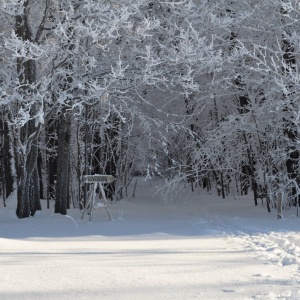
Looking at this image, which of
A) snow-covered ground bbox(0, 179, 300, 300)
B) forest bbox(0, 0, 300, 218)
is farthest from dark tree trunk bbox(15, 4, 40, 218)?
snow-covered ground bbox(0, 179, 300, 300)

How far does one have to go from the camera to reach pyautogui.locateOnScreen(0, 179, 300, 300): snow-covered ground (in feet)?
15.3

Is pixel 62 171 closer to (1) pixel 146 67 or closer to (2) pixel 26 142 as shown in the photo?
(2) pixel 26 142

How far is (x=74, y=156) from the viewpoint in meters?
22.1

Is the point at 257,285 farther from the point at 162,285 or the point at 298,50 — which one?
the point at 298,50

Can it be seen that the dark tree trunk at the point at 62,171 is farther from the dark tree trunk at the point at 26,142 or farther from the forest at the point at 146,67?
the dark tree trunk at the point at 26,142

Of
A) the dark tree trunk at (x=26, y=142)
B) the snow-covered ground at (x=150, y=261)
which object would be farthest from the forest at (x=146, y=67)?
the snow-covered ground at (x=150, y=261)

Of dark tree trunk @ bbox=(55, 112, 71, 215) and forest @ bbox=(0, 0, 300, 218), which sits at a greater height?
forest @ bbox=(0, 0, 300, 218)

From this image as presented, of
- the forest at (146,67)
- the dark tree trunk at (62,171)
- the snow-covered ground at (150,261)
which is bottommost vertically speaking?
the snow-covered ground at (150,261)

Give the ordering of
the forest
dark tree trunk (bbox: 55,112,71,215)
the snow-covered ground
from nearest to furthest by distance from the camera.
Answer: the snow-covered ground, the forest, dark tree trunk (bbox: 55,112,71,215)

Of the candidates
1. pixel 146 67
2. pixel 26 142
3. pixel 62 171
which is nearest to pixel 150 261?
pixel 146 67

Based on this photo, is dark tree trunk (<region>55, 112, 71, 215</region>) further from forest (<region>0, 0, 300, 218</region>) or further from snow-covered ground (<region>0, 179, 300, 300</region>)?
snow-covered ground (<region>0, 179, 300, 300</region>)

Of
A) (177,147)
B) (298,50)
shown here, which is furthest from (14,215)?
(177,147)

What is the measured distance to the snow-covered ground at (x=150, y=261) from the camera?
183 inches

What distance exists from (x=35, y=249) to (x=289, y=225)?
20.0ft
